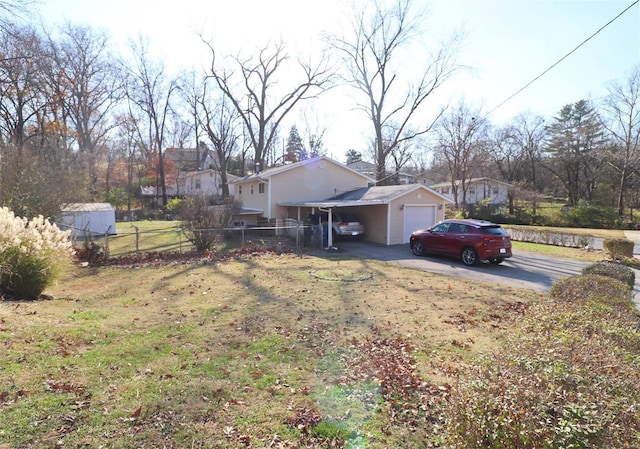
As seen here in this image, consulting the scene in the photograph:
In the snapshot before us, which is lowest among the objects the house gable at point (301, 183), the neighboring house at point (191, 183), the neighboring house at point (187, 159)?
the house gable at point (301, 183)

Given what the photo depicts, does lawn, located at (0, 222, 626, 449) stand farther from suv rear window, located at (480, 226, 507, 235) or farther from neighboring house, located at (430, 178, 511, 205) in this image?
neighboring house, located at (430, 178, 511, 205)

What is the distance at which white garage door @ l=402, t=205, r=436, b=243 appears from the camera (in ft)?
60.0

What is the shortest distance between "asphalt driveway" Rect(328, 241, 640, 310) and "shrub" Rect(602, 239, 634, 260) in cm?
141

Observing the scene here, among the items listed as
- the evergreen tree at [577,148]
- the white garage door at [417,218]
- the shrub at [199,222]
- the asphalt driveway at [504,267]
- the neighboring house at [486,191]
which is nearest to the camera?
the asphalt driveway at [504,267]

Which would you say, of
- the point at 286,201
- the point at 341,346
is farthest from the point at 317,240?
the point at 341,346

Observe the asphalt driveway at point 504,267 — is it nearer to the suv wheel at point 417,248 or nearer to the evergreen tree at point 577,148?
the suv wheel at point 417,248

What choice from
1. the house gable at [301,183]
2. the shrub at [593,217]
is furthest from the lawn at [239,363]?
the shrub at [593,217]

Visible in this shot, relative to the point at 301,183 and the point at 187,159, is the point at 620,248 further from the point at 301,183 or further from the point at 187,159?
the point at 187,159

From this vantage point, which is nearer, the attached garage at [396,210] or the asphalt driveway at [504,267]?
the asphalt driveway at [504,267]

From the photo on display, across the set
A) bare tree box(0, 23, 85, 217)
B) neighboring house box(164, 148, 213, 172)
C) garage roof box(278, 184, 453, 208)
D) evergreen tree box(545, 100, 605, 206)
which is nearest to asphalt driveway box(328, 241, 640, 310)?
garage roof box(278, 184, 453, 208)

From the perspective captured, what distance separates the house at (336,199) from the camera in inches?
706

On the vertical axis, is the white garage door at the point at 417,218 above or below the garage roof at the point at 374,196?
below

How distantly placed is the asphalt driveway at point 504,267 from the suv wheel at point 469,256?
0.22 meters

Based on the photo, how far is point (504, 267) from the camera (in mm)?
12406
